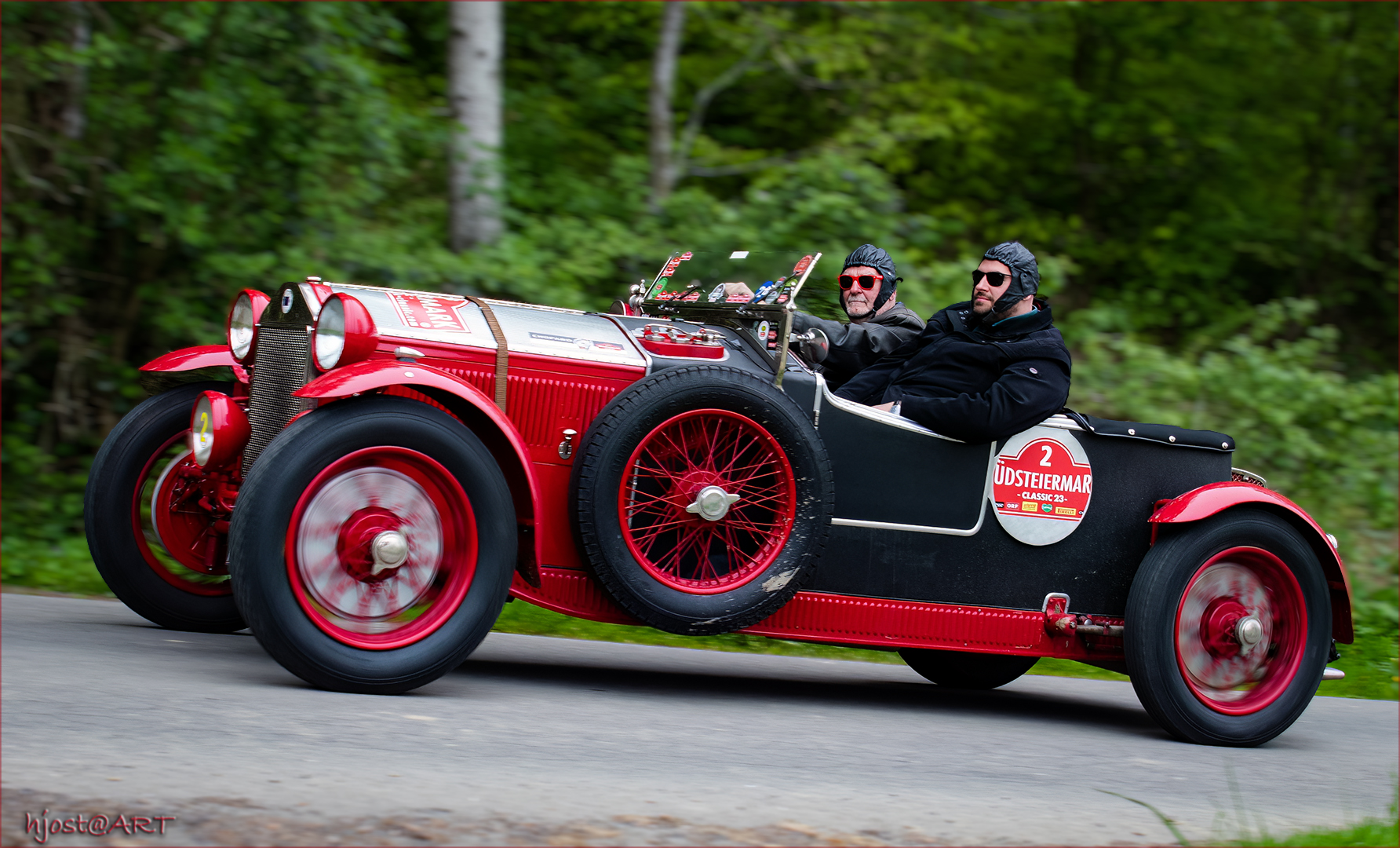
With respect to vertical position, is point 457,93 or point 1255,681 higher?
point 457,93

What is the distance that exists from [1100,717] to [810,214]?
5.83m

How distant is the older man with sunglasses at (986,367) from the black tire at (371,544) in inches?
67.3

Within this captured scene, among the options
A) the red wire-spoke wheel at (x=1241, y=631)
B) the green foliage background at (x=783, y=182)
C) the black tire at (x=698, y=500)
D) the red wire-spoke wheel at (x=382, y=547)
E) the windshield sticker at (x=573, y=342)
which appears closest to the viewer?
the red wire-spoke wheel at (x=382, y=547)

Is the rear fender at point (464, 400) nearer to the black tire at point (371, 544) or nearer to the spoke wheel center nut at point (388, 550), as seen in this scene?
the black tire at point (371, 544)

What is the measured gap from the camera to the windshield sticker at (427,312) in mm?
4531

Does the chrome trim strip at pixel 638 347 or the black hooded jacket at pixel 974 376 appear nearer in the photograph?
the chrome trim strip at pixel 638 347

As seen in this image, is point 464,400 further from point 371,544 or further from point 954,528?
point 954,528

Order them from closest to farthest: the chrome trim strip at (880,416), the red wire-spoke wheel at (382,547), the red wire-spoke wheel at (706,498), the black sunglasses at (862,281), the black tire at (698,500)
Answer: the red wire-spoke wheel at (382,547)
the black tire at (698,500)
the red wire-spoke wheel at (706,498)
the chrome trim strip at (880,416)
the black sunglasses at (862,281)

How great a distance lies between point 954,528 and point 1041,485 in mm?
392

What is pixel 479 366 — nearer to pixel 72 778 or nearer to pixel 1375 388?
pixel 72 778

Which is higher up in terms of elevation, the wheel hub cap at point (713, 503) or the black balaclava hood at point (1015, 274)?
the black balaclava hood at point (1015, 274)

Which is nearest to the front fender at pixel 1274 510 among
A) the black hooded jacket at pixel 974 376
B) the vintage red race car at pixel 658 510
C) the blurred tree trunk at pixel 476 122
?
the vintage red race car at pixel 658 510

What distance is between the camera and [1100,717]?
5668 mm

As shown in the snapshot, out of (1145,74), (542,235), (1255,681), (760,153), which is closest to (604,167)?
(760,153)
